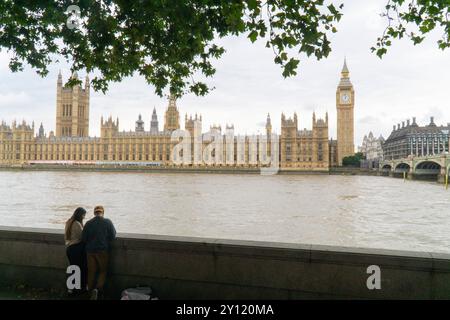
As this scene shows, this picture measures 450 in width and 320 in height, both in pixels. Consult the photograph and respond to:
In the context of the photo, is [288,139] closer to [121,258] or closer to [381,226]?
[381,226]

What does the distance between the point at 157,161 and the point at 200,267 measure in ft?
348

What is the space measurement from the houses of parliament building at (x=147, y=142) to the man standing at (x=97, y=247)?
91412 millimetres

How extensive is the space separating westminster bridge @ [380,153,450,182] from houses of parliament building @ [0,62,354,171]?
17114 mm

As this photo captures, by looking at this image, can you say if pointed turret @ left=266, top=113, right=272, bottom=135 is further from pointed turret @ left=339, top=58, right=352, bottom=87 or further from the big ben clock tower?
pointed turret @ left=339, top=58, right=352, bottom=87

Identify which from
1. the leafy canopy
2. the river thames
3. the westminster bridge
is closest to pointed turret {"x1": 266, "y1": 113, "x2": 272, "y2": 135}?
the westminster bridge

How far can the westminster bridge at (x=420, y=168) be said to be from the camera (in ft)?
177

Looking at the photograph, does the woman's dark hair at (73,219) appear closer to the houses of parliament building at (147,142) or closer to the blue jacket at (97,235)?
the blue jacket at (97,235)

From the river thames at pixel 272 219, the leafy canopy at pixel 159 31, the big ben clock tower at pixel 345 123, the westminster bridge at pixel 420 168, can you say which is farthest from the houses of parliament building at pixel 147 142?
the leafy canopy at pixel 159 31

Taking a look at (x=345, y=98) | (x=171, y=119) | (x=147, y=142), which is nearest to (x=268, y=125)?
(x=345, y=98)

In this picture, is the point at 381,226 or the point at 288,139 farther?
the point at 288,139

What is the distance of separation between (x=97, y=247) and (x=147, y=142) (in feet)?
353

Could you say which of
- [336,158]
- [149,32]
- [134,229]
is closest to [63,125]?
[336,158]

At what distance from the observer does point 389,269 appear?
4293 millimetres

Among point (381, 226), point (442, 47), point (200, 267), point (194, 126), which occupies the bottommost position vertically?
point (381, 226)
